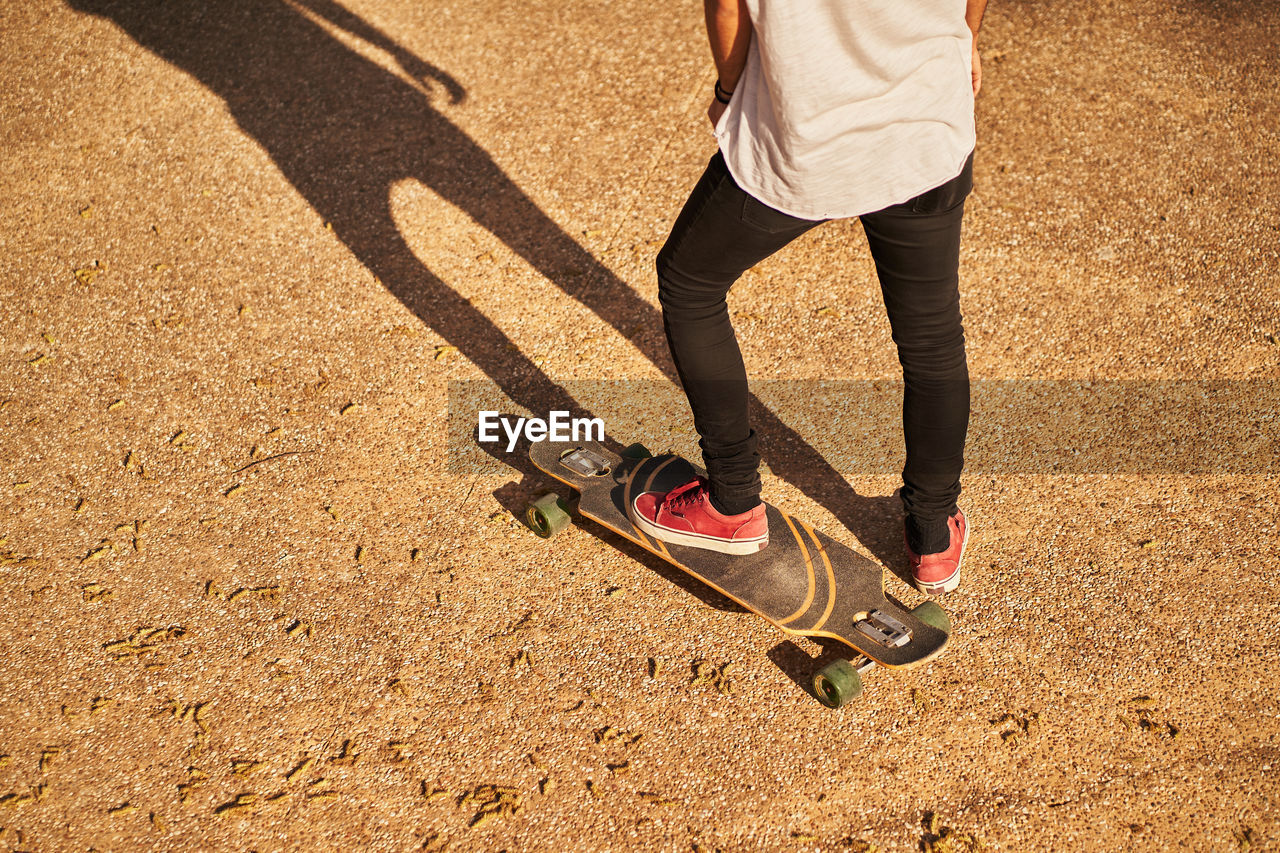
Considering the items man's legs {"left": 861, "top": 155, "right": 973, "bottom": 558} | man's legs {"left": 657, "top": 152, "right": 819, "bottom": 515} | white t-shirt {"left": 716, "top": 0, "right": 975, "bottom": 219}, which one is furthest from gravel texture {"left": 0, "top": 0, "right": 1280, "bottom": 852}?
white t-shirt {"left": 716, "top": 0, "right": 975, "bottom": 219}

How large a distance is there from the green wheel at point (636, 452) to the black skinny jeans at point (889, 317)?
0.70 meters

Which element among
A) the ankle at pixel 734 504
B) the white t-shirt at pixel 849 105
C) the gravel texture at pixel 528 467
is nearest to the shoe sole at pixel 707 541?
the ankle at pixel 734 504

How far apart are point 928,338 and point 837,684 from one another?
3.84 feet

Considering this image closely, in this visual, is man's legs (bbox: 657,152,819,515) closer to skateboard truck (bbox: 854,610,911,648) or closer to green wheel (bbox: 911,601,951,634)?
skateboard truck (bbox: 854,610,911,648)

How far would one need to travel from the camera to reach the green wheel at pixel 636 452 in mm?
4129

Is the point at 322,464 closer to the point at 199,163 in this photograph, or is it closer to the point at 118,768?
the point at 118,768

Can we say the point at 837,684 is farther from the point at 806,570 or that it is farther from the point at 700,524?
the point at 700,524

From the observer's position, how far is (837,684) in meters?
3.23

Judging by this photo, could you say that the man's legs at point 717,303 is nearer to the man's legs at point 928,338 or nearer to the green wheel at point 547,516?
the man's legs at point 928,338

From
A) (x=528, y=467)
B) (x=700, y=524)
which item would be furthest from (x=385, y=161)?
(x=700, y=524)

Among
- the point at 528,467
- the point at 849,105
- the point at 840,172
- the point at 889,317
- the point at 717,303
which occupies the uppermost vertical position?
the point at 849,105

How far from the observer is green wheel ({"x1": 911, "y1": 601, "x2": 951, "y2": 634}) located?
346 centimetres

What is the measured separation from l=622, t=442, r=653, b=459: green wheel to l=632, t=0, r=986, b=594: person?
897mm

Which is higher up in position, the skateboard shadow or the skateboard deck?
the skateboard deck
